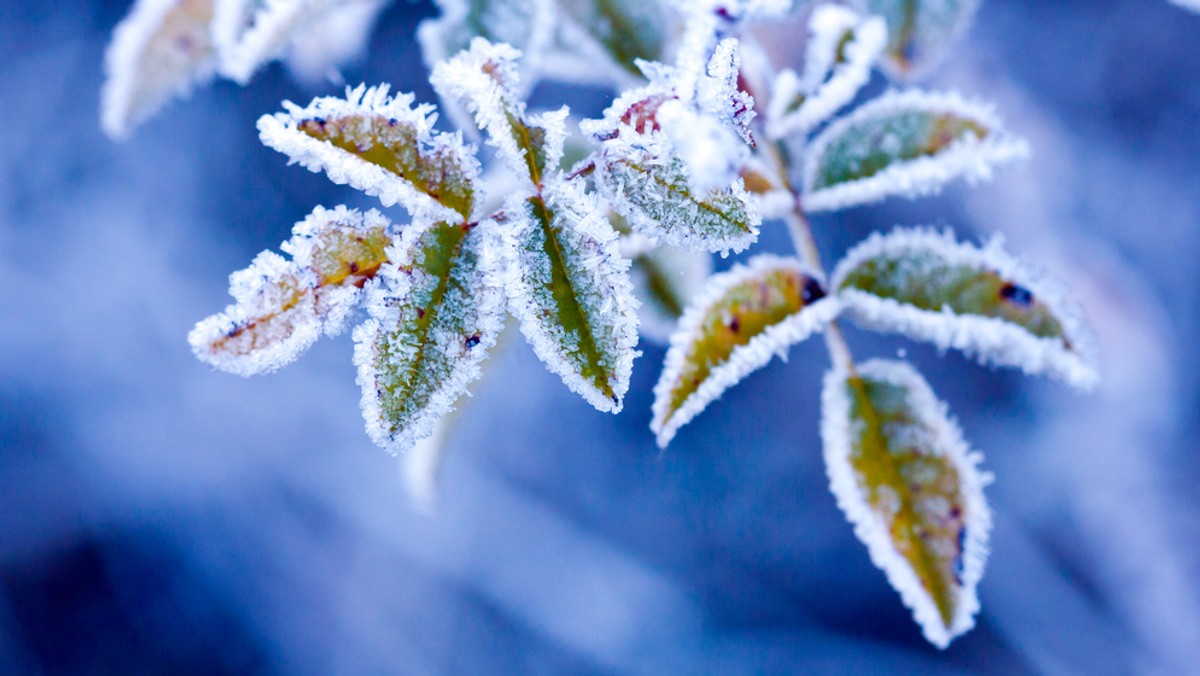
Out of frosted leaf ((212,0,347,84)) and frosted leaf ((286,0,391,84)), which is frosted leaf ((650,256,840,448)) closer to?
frosted leaf ((212,0,347,84))

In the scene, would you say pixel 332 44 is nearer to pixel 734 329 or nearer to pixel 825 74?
pixel 825 74

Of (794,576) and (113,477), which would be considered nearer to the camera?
(794,576)

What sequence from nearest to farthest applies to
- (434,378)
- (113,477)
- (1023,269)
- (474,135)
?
(434,378)
(1023,269)
(474,135)
(113,477)

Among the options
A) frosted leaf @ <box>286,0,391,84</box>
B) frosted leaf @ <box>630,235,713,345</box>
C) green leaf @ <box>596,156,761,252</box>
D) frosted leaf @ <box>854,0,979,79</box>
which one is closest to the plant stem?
frosted leaf @ <box>630,235,713,345</box>

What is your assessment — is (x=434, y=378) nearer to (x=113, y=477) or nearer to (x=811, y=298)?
(x=811, y=298)

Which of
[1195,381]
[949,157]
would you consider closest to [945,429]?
[949,157]

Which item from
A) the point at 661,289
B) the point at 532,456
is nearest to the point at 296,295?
the point at 661,289

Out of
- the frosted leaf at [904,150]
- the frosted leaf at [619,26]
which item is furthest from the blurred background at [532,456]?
the frosted leaf at [904,150]

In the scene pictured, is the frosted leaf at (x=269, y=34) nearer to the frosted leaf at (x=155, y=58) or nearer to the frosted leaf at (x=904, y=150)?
the frosted leaf at (x=155, y=58)
